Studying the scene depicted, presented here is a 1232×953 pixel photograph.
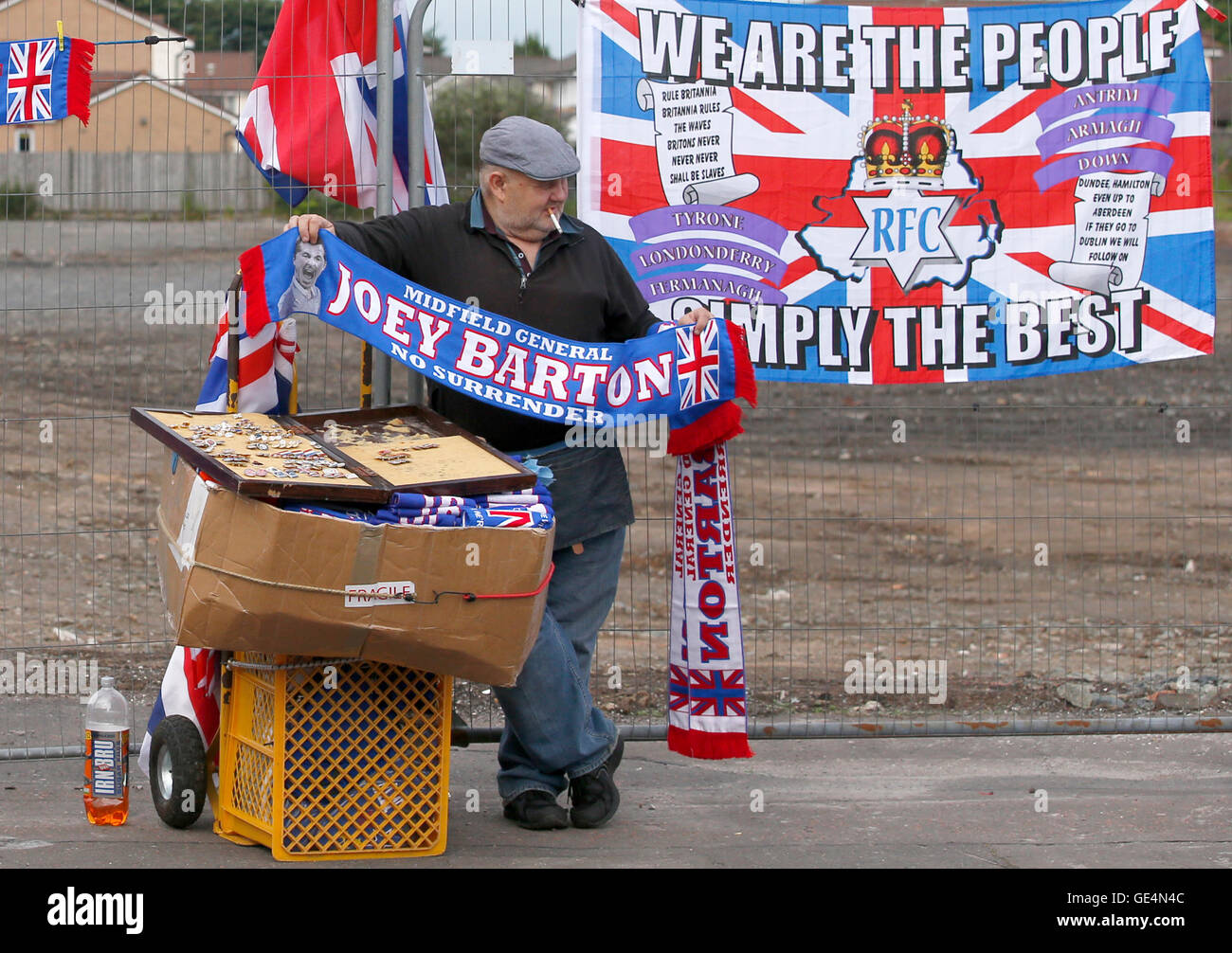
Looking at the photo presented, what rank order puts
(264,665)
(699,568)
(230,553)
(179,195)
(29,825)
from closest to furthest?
1. (230,553)
2. (264,665)
3. (29,825)
4. (699,568)
5. (179,195)

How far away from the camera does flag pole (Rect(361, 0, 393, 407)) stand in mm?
5594

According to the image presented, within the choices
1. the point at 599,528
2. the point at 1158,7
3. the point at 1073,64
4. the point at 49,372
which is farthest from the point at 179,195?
the point at 49,372

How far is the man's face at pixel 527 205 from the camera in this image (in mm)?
5109

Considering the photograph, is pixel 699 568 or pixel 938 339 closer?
pixel 699 568

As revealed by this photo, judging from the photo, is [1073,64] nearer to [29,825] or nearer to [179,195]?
[179,195]

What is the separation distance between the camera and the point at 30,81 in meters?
5.60

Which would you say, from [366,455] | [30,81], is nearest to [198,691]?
[366,455]

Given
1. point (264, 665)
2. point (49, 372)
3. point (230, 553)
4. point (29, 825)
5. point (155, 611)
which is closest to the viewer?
point (230, 553)

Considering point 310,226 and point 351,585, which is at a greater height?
point 310,226

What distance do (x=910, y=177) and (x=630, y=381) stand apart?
162 centimetres

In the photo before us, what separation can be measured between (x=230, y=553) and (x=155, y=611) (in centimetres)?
498

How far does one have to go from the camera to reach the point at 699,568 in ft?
18.4

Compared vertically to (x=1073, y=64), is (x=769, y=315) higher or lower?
lower

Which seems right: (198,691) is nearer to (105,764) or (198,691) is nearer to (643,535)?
(105,764)
